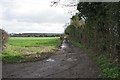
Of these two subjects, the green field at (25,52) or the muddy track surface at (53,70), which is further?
the green field at (25,52)

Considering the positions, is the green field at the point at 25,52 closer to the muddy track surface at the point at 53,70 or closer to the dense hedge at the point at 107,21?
the muddy track surface at the point at 53,70

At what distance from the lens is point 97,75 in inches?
529

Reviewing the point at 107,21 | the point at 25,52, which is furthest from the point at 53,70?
the point at 25,52

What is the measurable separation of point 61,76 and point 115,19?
3.73m

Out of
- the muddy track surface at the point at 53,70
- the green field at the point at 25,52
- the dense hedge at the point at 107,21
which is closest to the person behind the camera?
the muddy track surface at the point at 53,70

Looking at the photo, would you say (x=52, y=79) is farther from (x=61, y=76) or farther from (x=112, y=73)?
(x=112, y=73)

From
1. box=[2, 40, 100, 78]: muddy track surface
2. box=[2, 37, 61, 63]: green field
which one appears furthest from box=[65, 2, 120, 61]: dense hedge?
box=[2, 37, 61, 63]: green field

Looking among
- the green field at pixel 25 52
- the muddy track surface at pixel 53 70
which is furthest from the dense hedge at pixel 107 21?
the green field at pixel 25 52

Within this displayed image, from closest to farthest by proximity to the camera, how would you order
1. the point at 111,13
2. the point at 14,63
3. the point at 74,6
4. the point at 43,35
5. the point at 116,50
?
1. the point at 111,13
2. the point at 116,50
3. the point at 14,63
4. the point at 74,6
5. the point at 43,35

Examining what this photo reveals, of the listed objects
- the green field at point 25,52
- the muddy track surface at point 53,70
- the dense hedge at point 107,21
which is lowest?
the green field at point 25,52

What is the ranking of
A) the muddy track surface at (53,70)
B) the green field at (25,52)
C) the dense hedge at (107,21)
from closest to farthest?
1. the muddy track surface at (53,70)
2. the dense hedge at (107,21)
3. the green field at (25,52)

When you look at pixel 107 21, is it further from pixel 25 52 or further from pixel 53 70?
pixel 25 52

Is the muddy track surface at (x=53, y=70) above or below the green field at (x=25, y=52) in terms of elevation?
above

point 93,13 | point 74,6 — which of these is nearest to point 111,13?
point 93,13
